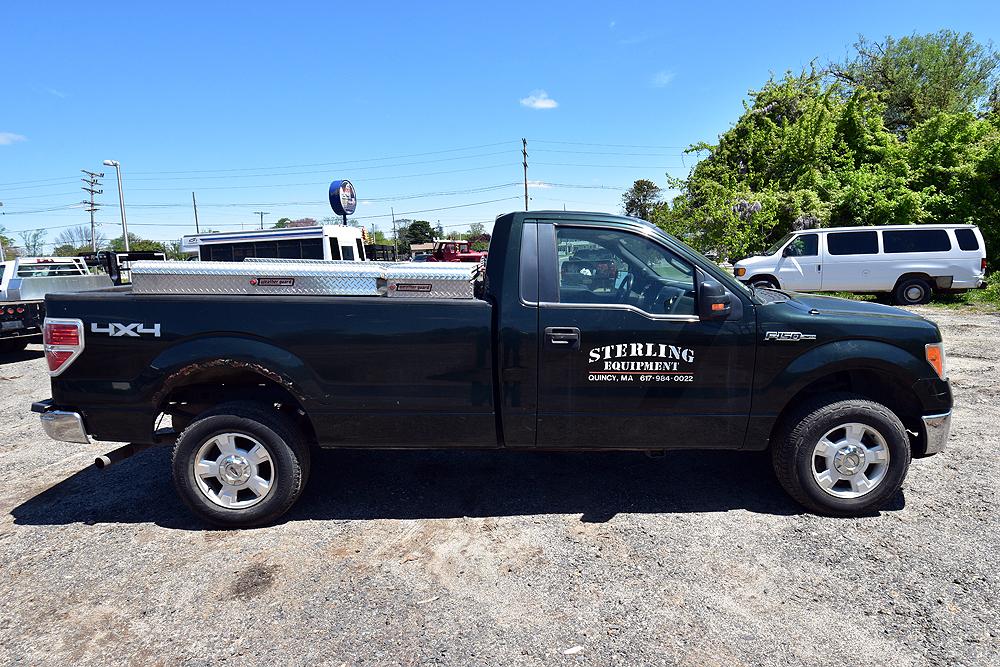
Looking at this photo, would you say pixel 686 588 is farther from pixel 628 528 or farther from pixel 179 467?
pixel 179 467

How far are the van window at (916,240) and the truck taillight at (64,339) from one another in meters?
15.6

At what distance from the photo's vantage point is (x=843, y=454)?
3.59 metres

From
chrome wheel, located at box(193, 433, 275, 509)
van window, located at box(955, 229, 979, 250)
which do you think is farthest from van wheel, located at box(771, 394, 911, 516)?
van window, located at box(955, 229, 979, 250)

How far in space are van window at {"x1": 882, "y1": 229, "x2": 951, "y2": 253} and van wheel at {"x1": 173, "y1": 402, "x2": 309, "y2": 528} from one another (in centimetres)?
1481

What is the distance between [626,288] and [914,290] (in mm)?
13698

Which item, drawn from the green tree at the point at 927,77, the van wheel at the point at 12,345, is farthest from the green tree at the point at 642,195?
the van wheel at the point at 12,345

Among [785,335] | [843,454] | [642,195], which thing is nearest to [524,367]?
[785,335]

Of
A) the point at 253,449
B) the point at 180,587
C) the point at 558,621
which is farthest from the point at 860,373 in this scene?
the point at 180,587

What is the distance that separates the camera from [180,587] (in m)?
3.04

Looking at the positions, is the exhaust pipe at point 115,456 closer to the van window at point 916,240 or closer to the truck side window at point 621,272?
the truck side window at point 621,272

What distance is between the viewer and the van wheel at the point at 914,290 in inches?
543

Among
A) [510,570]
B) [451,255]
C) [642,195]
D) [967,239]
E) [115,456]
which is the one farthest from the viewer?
[642,195]

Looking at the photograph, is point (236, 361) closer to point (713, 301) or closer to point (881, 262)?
point (713, 301)

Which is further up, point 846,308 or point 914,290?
point 846,308
